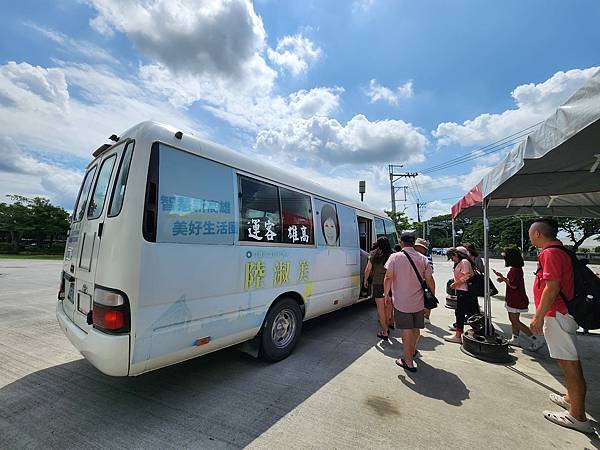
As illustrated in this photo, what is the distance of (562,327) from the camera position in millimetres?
2623

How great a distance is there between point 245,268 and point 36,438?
7.00 ft

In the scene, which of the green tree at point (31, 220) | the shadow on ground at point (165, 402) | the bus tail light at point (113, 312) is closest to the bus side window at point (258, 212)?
the bus tail light at point (113, 312)

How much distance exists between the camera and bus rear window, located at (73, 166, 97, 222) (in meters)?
3.28

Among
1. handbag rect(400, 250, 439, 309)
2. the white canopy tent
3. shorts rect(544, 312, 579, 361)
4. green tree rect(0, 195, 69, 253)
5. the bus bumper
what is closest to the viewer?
the white canopy tent

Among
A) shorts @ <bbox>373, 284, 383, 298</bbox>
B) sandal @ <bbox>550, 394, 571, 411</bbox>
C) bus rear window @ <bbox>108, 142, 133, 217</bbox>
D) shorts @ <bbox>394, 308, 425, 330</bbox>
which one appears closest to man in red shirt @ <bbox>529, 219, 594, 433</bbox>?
sandal @ <bbox>550, 394, 571, 411</bbox>

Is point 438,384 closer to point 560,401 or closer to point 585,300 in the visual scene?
point 560,401

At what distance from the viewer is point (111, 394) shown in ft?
9.39

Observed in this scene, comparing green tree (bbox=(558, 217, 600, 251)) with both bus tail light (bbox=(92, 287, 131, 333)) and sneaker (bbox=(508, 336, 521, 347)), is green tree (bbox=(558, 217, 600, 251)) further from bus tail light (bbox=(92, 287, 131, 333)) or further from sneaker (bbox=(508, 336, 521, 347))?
bus tail light (bbox=(92, 287, 131, 333))

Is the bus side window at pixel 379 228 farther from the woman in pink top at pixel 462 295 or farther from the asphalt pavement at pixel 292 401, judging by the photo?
the asphalt pavement at pixel 292 401

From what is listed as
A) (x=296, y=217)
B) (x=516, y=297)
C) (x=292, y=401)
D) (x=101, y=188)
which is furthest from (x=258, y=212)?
(x=516, y=297)

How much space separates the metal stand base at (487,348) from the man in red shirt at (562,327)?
1256 millimetres

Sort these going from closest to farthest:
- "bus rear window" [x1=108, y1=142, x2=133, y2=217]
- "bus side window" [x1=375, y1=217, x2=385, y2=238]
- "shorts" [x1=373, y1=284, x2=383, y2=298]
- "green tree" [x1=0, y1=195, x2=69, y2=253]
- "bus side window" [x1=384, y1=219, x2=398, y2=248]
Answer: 1. "bus rear window" [x1=108, y1=142, x2=133, y2=217]
2. "shorts" [x1=373, y1=284, x2=383, y2=298]
3. "bus side window" [x1=375, y1=217, x2=385, y2=238]
4. "bus side window" [x1=384, y1=219, x2=398, y2=248]
5. "green tree" [x1=0, y1=195, x2=69, y2=253]

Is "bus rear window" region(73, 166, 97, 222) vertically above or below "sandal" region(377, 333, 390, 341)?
above

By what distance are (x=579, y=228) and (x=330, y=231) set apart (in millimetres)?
47280
